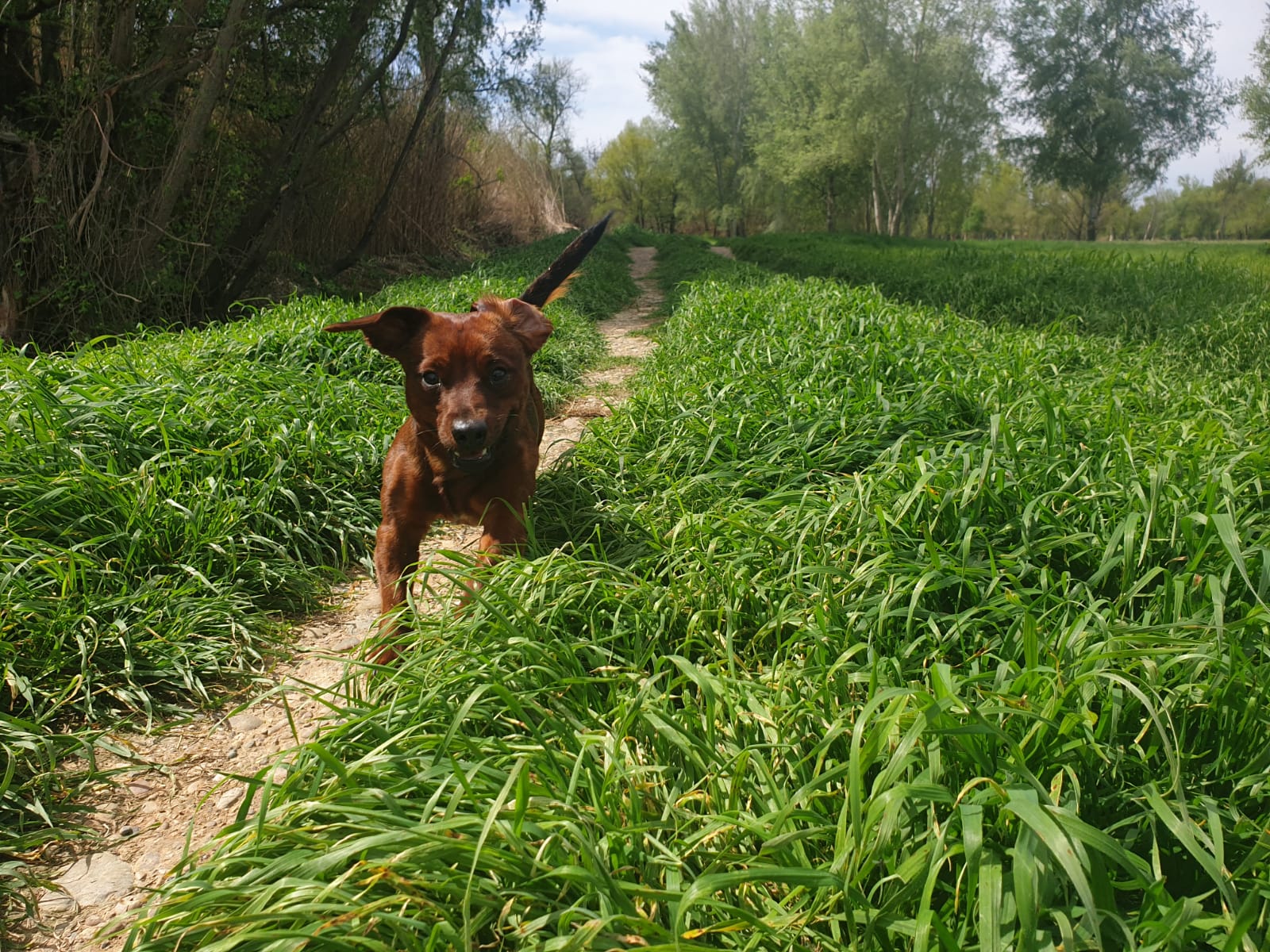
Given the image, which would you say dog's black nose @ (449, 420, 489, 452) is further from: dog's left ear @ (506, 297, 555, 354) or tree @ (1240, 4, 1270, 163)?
tree @ (1240, 4, 1270, 163)

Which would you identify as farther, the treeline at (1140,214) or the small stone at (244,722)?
the treeline at (1140,214)

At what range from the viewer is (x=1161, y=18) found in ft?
121

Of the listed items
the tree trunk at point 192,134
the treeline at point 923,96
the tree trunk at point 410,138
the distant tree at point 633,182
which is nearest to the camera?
the tree trunk at point 192,134

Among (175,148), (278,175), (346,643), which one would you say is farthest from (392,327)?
(278,175)

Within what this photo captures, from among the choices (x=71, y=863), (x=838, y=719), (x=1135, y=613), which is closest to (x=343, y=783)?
(x=71, y=863)

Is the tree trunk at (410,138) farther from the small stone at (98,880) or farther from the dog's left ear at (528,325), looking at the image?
the small stone at (98,880)

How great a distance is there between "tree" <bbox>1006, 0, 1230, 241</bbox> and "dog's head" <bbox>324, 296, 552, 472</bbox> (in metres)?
42.9

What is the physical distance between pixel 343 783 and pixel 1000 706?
4.56 ft

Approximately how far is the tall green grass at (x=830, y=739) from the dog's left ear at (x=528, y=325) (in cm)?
86

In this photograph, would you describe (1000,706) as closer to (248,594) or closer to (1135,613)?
(1135,613)

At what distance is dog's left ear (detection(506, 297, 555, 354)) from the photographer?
3.06 m

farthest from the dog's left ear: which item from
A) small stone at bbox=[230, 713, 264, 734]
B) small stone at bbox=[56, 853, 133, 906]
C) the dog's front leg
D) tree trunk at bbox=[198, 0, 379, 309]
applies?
tree trunk at bbox=[198, 0, 379, 309]

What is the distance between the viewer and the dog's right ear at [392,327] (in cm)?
279

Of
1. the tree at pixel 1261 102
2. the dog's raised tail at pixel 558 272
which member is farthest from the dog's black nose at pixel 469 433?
the tree at pixel 1261 102
